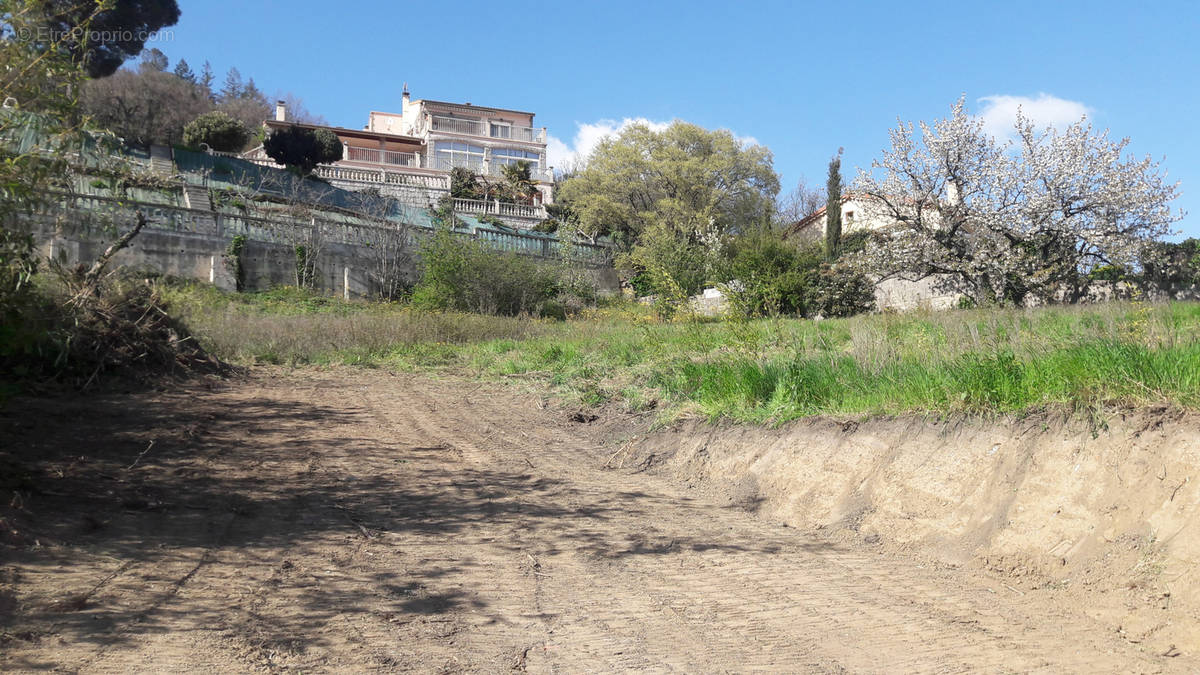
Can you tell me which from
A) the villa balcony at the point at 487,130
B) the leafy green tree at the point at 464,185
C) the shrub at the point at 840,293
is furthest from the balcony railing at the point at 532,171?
the shrub at the point at 840,293

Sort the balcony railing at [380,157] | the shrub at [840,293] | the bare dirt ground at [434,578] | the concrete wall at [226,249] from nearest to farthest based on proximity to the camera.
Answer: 1. the bare dirt ground at [434,578]
2. the shrub at [840,293]
3. the concrete wall at [226,249]
4. the balcony railing at [380,157]

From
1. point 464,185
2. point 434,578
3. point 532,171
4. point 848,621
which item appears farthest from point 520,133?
point 848,621

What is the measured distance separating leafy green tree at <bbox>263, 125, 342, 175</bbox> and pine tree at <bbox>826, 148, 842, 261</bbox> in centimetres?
2684

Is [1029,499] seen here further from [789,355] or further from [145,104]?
[145,104]

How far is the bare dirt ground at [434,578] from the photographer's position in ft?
11.6

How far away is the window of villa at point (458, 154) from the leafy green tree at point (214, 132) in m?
17.2

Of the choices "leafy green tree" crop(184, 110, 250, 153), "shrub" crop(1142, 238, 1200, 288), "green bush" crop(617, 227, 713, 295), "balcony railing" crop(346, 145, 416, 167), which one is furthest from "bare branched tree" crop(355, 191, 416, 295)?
"balcony railing" crop(346, 145, 416, 167)

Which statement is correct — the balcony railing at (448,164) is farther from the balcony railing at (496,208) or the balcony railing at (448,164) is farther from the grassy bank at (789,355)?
the grassy bank at (789,355)

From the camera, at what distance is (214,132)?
39844mm

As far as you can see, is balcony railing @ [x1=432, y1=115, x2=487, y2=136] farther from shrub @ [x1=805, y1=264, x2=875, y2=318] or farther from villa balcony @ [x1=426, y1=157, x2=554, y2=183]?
shrub @ [x1=805, y1=264, x2=875, y2=318]

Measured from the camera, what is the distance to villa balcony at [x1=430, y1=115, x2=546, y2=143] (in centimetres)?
5847

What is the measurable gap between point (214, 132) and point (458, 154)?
62.7 feet

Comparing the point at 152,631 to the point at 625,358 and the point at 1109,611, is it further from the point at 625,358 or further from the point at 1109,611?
the point at 625,358

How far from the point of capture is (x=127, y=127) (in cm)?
4256
